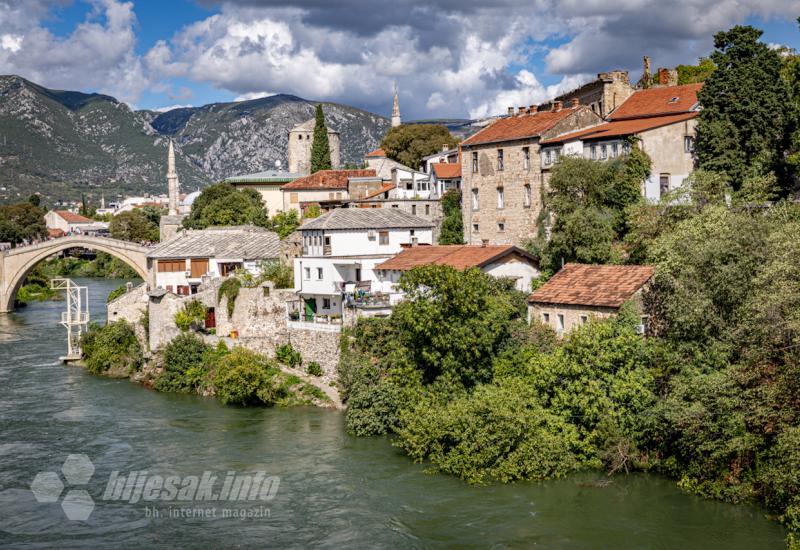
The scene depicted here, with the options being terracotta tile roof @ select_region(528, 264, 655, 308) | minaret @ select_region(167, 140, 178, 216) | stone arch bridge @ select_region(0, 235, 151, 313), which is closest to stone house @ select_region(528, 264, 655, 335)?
terracotta tile roof @ select_region(528, 264, 655, 308)

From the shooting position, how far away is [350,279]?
4444 centimetres

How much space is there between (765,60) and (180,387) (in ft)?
102

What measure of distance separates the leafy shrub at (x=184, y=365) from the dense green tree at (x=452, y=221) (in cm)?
1579

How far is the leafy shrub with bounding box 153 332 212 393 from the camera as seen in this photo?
1654 inches

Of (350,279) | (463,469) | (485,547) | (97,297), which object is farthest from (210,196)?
(485,547)

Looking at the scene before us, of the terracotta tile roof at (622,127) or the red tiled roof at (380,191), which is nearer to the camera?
the terracotta tile roof at (622,127)

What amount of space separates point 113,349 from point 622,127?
96.0ft

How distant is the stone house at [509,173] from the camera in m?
46.5

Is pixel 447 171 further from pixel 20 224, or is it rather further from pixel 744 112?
pixel 20 224

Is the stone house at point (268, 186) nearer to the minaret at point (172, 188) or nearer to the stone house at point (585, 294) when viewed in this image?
the minaret at point (172, 188)

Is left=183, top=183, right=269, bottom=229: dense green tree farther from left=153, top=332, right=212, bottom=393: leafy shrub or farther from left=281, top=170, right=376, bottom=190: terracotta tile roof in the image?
left=153, top=332, right=212, bottom=393: leafy shrub

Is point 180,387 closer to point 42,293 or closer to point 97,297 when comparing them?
point 97,297

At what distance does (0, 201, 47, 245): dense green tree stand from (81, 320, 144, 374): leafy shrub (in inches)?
3127

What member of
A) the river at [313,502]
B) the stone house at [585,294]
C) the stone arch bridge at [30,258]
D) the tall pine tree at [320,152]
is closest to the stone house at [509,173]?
the stone house at [585,294]
